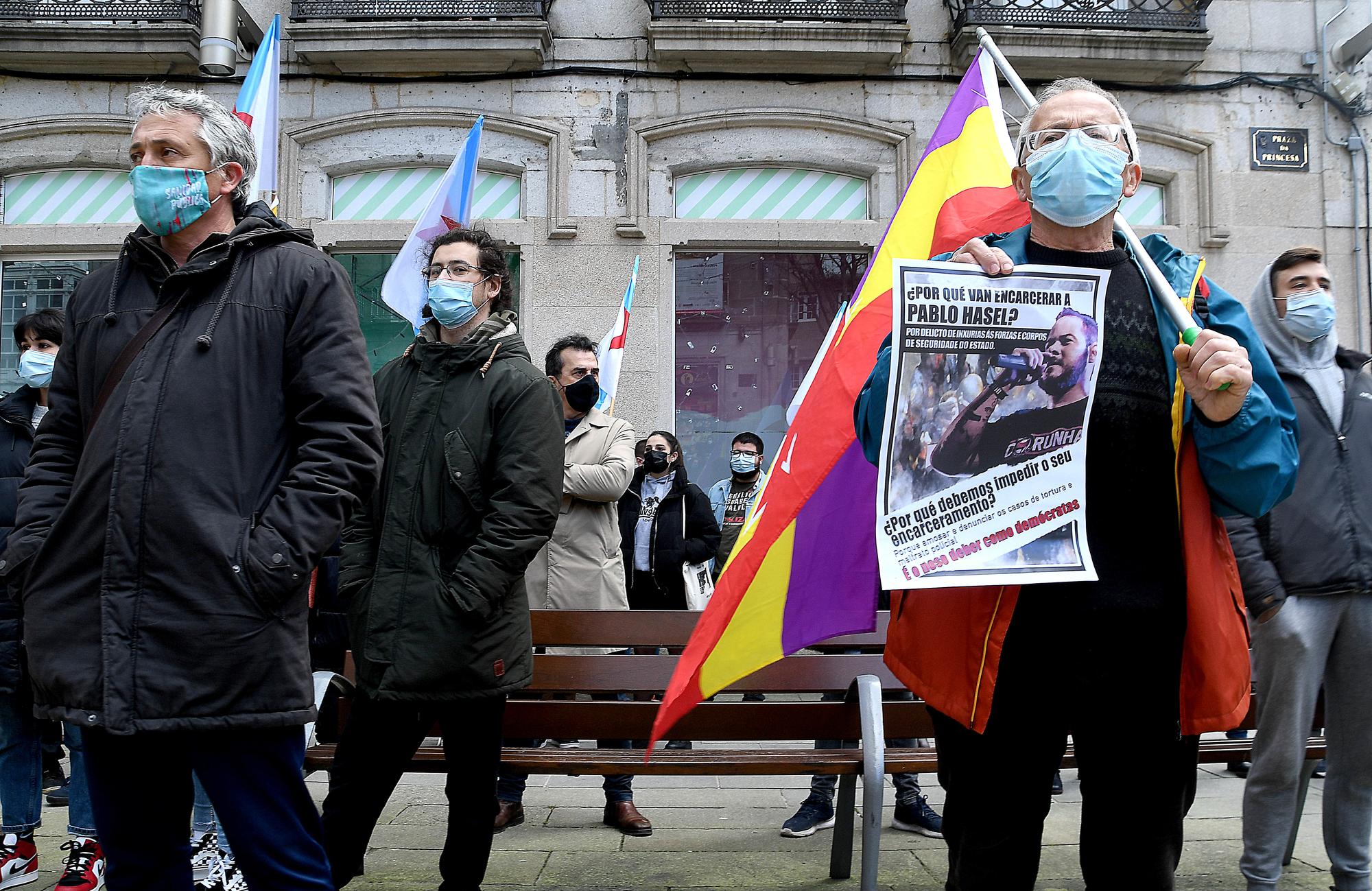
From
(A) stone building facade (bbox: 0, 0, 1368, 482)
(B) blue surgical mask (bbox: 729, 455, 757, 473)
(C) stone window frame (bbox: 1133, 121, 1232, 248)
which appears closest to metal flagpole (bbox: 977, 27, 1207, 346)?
(B) blue surgical mask (bbox: 729, 455, 757, 473)

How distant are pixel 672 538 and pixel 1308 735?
426 centimetres

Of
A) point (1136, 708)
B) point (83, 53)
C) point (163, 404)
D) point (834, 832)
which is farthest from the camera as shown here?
point (83, 53)

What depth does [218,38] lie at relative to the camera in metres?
8.47

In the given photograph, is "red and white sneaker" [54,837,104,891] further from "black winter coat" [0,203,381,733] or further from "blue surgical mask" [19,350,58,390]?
"blue surgical mask" [19,350,58,390]

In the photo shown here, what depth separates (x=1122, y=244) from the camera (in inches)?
104

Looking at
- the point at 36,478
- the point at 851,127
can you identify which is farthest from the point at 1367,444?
the point at 851,127

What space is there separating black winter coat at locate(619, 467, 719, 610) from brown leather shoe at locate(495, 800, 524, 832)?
2.55 m

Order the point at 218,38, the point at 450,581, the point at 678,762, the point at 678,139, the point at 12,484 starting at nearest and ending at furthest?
the point at 450,581 → the point at 678,762 → the point at 12,484 → the point at 218,38 → the point at 678,139

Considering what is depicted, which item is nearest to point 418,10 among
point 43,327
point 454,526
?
point 43,327

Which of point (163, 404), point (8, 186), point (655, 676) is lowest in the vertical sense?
point (655, 676)

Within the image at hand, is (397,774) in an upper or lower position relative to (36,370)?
lower

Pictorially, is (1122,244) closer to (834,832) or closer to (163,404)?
(163,404)

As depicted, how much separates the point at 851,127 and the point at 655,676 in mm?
6936

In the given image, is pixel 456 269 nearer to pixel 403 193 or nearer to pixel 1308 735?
pixel 1308 735
